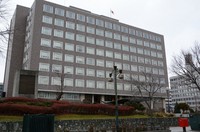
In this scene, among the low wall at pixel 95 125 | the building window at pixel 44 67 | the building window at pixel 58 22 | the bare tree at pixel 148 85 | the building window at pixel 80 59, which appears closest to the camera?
the low wall at pixel 95 125

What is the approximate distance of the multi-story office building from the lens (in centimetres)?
5709

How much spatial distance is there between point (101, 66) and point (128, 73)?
32.4 feet

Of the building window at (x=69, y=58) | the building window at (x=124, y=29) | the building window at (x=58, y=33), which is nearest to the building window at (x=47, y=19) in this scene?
the building window at (x=58, y=33)

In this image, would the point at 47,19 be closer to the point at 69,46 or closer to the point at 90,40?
the point at 69,46

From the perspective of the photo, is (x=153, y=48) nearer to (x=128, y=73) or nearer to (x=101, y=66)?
(x=128, y=73)

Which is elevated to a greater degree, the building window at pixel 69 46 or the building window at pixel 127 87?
the building window at pixel 69 46

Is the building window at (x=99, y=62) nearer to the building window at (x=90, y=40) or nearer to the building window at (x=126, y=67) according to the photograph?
the building window at (x=90, y=40)

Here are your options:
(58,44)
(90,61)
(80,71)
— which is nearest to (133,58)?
(90,61)

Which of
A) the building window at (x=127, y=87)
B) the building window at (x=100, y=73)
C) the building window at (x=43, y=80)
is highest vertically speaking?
the building window at (x=100, y=73)

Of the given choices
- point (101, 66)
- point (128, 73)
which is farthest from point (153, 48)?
point (101, 66)

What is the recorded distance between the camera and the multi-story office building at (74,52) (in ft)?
187

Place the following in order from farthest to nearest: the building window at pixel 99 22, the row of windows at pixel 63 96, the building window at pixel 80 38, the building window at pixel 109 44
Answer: the building window at pixel 99 22 → the building window at pixel 109 44 → the building window at pixel 80 38 → the row of windows at pixel 63 96

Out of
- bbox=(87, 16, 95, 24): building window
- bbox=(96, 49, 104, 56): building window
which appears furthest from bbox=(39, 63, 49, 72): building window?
bbox=(87, 16, 95, 24): building window

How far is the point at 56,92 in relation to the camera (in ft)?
186
